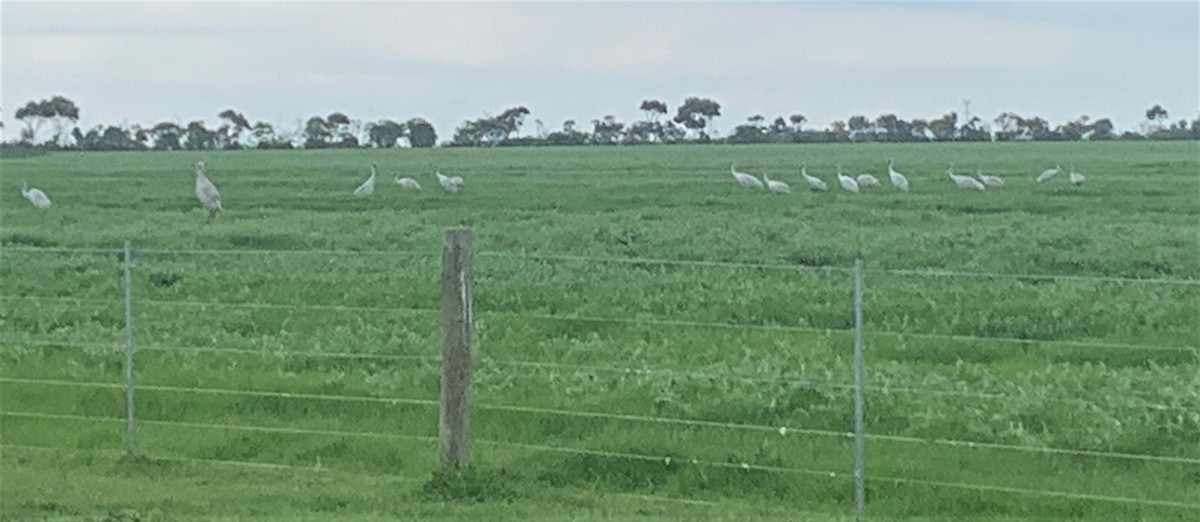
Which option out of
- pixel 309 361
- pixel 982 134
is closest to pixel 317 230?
pixel 309 361

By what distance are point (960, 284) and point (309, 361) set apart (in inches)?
276

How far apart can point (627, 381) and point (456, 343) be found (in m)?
2.59

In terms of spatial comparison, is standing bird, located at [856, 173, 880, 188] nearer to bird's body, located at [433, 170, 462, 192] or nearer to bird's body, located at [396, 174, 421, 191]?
bird's body, located at [433, 170, 462, 192]

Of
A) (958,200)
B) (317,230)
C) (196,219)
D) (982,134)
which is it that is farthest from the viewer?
(982,134)

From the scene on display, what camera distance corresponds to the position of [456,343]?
8.63 metres

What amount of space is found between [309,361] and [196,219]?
60.9 feet

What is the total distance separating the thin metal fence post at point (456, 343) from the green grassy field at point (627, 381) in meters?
0.21

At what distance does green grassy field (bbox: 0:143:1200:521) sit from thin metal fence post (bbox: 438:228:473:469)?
0.21 meters

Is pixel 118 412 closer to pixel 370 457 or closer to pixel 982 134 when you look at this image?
pixel 370 457

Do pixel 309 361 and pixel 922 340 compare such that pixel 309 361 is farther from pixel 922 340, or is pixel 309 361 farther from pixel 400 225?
pixel 400 225

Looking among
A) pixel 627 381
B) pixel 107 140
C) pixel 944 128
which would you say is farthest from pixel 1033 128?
pixel 627 381

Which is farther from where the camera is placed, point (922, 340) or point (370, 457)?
point (922, 340)

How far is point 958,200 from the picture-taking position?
33.2 meters

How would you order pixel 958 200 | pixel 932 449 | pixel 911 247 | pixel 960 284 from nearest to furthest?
pixel 932 449 → pixel 960 284 → pixel 911 247 → pixel 958 200
